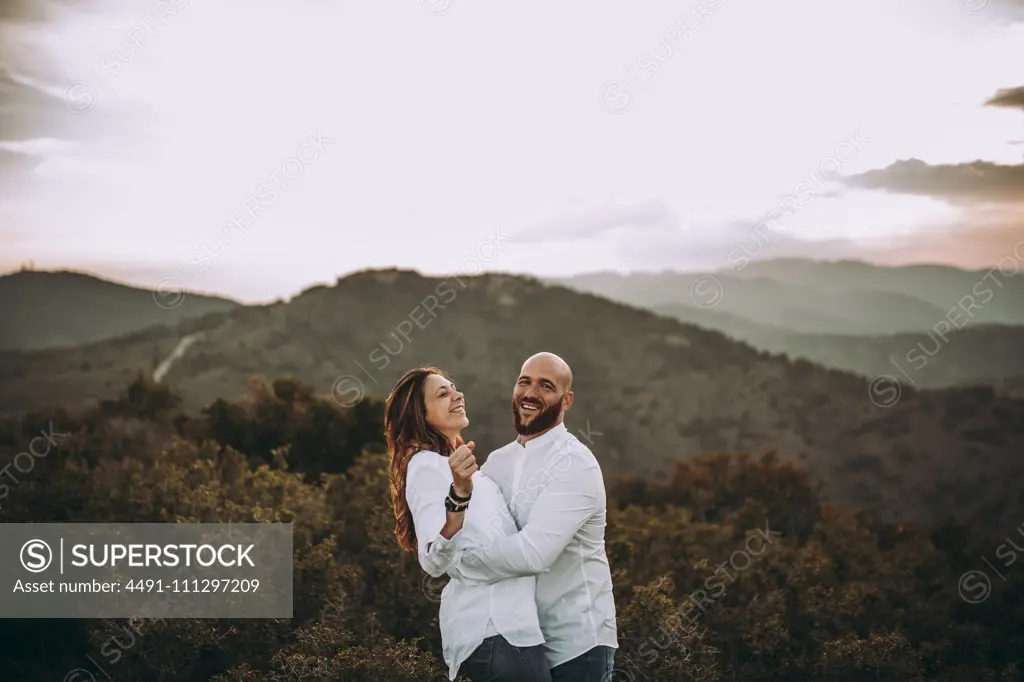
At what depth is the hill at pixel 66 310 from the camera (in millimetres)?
18125

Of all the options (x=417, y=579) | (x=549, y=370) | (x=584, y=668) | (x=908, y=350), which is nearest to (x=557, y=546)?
(x=584, y=668)

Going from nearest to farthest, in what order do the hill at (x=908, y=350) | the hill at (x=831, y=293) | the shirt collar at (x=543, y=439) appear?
the shirt collar at (x=543, y=439), the hill at (x=908, y=350), the hill at (x=831, y=293)

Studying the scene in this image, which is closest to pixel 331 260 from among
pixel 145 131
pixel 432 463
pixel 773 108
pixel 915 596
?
pixel 145 131

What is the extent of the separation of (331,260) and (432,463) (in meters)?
17.5

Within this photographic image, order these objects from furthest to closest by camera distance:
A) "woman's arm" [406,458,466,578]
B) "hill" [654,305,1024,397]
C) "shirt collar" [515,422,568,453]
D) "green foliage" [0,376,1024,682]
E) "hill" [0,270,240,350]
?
"hill" [654,305,1024,397], "hill" [0,270,240,350], "green foliage" [0,376,1024,682], "shirt collar" [515,422,568,453], "woman's arm" [406,458,466,578]

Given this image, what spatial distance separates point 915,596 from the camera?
1127 centimetres

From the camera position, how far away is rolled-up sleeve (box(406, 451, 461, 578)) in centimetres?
279

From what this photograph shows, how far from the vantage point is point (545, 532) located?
2.85 metres

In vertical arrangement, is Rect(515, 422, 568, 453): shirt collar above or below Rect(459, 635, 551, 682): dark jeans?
above

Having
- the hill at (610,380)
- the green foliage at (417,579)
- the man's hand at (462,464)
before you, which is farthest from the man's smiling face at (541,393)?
the hill at (610,380)
